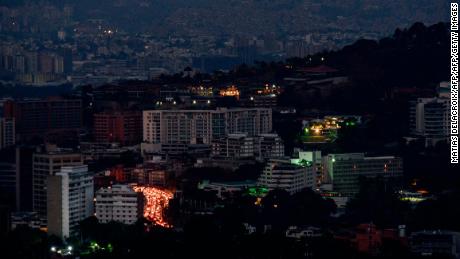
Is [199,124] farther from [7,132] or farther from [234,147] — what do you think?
[7,132]

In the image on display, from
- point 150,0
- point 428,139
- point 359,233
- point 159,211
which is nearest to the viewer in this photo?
point 359,233

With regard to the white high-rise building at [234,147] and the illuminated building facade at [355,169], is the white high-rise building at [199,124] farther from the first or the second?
the illuminated building facade at [355,169]

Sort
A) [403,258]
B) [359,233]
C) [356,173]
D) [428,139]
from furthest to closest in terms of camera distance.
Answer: [428,139]
[356,173]
[359,233]
[403,258]

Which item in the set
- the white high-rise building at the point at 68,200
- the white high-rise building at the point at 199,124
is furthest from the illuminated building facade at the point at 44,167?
the white high-rise building at the point at 199,124

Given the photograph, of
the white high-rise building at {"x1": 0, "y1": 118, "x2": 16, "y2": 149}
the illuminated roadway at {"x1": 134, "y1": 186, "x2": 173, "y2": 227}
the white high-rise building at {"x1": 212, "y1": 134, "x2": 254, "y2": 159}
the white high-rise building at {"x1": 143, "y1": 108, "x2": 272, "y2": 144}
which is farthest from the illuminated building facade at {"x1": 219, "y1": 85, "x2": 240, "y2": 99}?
the illuminated roadway at {"x1": 134, "y1": 186, "x2": 173, "y2": 227}

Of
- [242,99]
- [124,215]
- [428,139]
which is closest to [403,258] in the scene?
[124,215]

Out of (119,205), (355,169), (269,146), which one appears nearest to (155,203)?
(119,205)

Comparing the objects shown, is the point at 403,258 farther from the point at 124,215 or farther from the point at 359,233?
the point at 124,215
